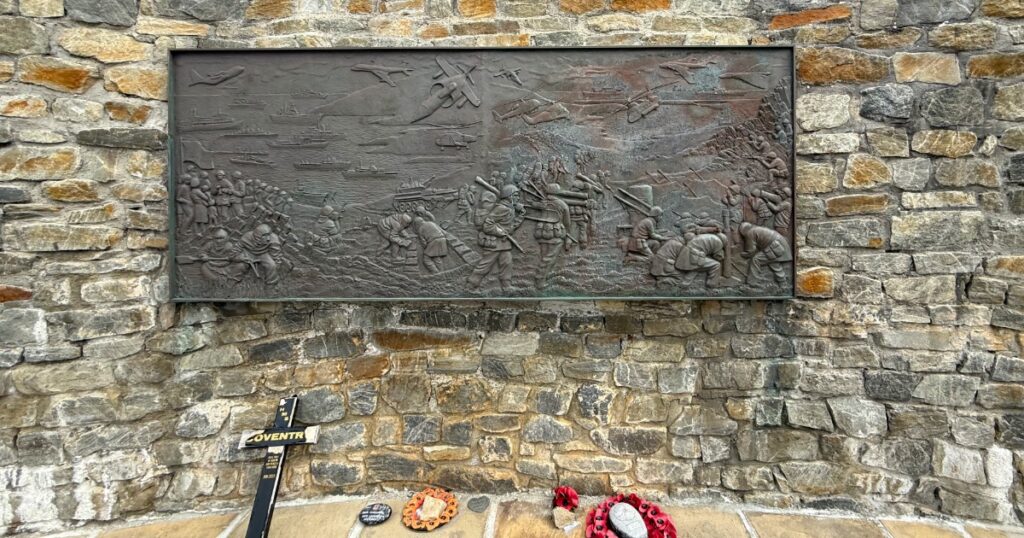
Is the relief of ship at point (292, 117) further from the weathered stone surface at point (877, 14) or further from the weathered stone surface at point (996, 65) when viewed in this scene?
the weathered stone surface at point (996, 65)

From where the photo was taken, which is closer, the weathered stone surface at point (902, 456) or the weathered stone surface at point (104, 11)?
the weathered stone surface at point (104, 11)

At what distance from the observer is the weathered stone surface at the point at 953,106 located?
2646 millimetres

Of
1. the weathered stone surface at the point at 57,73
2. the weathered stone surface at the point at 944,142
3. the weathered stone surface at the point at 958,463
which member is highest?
the weathered stone surface at the point at 57,73

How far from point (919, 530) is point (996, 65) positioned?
2.85 meters

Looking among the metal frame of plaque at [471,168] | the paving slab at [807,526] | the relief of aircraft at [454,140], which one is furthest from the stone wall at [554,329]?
the relief of aircraft at [454,140]

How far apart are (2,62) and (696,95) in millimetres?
4060

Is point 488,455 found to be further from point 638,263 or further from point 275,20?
point 275,20

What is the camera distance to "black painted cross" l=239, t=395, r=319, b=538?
93.7 inches

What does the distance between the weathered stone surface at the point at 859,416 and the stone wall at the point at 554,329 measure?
0.06ft

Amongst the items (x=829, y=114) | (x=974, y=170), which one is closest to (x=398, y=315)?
(x=829, y=114)

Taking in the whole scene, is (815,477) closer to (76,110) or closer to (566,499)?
(566,499)

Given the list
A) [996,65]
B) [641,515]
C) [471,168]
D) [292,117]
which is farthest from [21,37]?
[996,65]

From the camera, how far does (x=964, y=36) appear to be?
2.64 m

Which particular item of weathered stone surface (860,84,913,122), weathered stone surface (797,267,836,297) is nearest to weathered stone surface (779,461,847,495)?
weathered stone surface (797,267,836,297)
